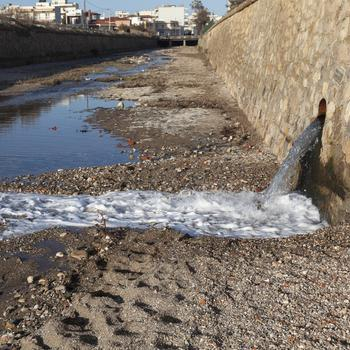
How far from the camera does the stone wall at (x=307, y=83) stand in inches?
270

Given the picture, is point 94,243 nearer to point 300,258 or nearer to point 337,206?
point 300,258

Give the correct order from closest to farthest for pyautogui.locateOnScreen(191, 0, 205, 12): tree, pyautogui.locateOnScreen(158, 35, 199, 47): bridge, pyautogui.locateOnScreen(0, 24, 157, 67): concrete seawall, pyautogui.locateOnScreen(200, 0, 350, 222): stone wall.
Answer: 1. pyautogui.locateOnScreen(200, 0, 350, 222): stone wall
2. pyautogui.locateOnScreen(0, 24, 157, 67): concrete seawall
3. pyautogui.locateOnScreen(158, 35, 199, 47): bridge
4. pyautogui.locateOnScreen(191, 0, 205, 12): tree

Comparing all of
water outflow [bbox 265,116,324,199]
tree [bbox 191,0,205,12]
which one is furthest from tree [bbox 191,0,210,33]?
water outflow [bbox 265,116,324,199]

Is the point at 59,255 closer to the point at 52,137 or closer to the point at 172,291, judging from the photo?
the point at 172,291

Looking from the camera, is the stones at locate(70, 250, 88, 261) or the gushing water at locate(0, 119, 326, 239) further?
the gushing water at locate(0, 119, 326, 239)

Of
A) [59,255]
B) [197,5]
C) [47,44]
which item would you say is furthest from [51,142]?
[197,5]

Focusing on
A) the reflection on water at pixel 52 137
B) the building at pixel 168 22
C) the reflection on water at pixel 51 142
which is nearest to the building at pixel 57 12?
the building at pixel 168 22

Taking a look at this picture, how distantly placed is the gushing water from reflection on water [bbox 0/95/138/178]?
290 cm

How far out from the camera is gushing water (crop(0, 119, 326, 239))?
6656 millimetres

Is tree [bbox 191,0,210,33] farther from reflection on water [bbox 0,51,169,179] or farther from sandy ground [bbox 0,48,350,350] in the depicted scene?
sandy ground [bbox 0,48,350,350]

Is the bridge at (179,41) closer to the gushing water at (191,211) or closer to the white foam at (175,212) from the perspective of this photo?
the gushing water at (191,211)

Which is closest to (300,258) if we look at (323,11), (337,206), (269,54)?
(337,206)

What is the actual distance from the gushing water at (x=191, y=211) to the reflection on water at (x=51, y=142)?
2896 millimetres

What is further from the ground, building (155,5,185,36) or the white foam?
building (155,5,185,36)
